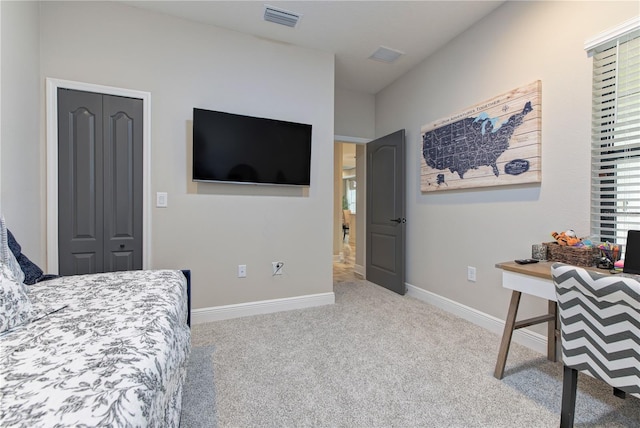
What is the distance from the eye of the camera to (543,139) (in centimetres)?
209

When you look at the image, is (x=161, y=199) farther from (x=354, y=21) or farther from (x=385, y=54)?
(x=385, y=54)

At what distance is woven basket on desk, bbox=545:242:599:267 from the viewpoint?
5.44ft

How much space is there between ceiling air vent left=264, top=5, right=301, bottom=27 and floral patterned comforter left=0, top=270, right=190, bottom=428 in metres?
2.43

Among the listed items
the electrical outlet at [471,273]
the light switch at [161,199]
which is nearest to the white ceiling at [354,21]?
the light switch at [161,199]

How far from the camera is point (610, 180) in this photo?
180 centimetres

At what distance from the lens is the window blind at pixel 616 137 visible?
1.69 m

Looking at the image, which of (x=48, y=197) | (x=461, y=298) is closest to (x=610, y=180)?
(x=461, y=298)

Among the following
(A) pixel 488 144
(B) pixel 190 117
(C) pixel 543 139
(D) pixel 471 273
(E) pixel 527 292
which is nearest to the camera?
(E) pixel 527 292

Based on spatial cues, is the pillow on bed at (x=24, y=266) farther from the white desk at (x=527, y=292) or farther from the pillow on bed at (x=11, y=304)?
the white desk at (x=527, y=292)

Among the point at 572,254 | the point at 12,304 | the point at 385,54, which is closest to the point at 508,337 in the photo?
the point at 572,254

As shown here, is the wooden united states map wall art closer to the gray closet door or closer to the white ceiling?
the white ceiling

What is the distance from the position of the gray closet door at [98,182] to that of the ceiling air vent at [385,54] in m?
2.45

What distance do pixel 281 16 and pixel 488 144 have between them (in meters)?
2.16

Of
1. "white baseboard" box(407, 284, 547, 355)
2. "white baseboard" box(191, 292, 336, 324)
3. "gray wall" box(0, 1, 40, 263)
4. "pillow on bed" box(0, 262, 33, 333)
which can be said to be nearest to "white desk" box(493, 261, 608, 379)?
"white baseboard" box(407, 284, 547, 355)
